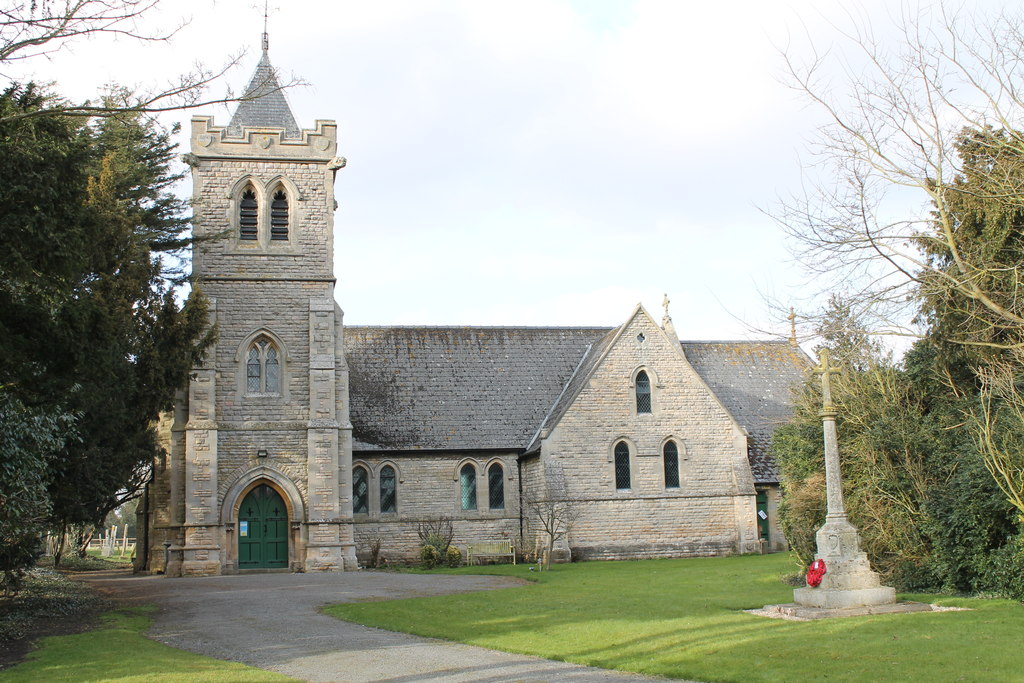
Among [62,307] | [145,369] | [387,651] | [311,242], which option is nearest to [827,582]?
[387,651]

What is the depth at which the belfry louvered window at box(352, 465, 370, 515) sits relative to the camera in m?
30.9

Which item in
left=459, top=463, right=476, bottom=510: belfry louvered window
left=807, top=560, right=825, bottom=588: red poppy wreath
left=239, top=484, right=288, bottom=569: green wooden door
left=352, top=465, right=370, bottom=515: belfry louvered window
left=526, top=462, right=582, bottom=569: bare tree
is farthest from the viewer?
left=459, top=463, right=476, bottom=510: belfry louvered window

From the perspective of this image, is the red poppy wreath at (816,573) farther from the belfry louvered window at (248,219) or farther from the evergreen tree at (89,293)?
the belfry louvered window at (248,219)

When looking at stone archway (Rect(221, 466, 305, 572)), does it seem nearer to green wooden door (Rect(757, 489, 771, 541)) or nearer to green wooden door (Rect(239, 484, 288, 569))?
green wooden door (Rect(239, 484, 288, 569))

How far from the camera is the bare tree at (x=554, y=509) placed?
95.2 ft

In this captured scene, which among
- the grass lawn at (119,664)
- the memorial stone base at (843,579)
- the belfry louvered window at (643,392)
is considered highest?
the belfry louvered window at (643,392)

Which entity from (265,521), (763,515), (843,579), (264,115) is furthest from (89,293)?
(763,515)

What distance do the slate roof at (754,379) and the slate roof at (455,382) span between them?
4.37 m

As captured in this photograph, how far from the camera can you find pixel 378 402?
106 feet

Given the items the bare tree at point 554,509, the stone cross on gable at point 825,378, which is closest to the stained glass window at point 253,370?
the bare tree at point 554,509

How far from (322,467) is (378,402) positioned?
5025 millimetres

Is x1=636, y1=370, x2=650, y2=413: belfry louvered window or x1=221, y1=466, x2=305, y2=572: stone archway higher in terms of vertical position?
x1=636, y1=370, x2=650, y2=413: belfry louvered window

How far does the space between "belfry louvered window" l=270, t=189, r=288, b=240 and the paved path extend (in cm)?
1033

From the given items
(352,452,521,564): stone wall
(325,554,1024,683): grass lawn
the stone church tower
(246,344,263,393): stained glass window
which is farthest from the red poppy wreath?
(246,344,263,393): stained glass window
